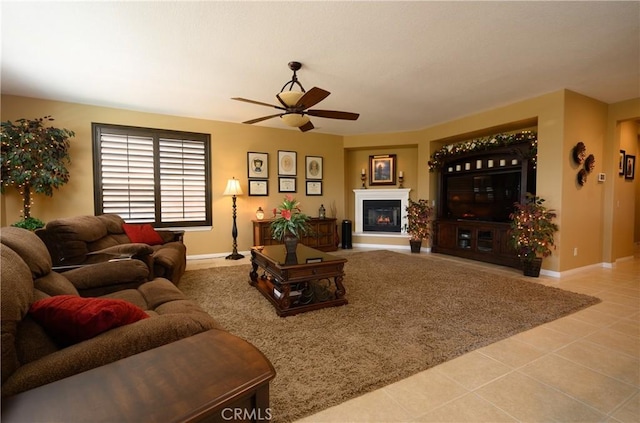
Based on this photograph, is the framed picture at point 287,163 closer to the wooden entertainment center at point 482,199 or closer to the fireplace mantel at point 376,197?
the fireplace mantel at point 376,197

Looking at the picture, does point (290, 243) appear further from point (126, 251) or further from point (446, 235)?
point (446, 235)

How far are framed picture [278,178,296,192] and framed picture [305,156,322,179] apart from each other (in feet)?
1.35

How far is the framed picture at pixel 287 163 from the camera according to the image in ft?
20.7

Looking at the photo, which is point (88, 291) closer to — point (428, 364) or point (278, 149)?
point (428, 364)

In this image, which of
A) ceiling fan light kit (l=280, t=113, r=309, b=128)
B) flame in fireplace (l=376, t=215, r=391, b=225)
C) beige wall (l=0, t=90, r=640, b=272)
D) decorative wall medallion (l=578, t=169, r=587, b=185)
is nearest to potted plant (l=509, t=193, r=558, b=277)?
beige wall (l=0, t=90, r=640, b=272)

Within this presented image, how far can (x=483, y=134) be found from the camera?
5.68 metres

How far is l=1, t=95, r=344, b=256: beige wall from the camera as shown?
451 cm

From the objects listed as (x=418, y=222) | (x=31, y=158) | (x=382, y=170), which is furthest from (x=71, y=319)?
(x=382, y=170)

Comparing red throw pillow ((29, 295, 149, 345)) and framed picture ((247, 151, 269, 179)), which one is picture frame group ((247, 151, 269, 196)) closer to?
framed picture ((247, 151, 269, 179))

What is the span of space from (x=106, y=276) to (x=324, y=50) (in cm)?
289

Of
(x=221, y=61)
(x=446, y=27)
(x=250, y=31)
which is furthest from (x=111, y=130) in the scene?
(x=446, y=27)

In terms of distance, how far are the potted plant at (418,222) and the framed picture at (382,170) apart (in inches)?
38.7

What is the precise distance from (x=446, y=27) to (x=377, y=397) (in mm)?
3051

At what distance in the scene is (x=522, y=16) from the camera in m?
2.47
